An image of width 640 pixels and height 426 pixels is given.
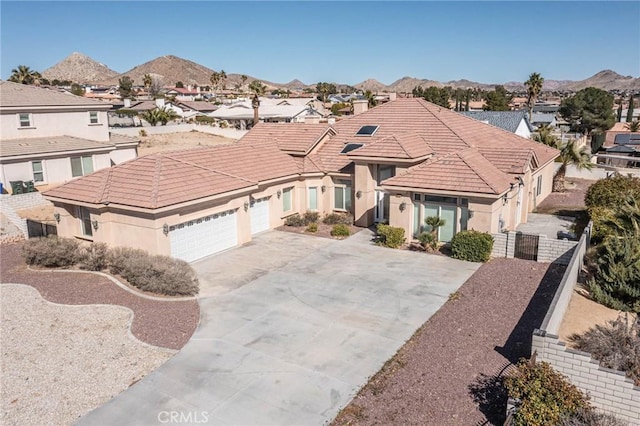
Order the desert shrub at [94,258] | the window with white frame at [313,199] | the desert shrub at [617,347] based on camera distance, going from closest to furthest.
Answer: the desert shrub at [617,347]
the desert shrub at [94,258]
the window with white frame at [313,199]

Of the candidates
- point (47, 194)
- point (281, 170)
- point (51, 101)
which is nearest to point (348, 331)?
point (281, 170)

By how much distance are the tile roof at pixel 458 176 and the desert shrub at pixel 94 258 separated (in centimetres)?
1258

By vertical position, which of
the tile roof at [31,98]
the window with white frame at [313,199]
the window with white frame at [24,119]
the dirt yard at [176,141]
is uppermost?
the tile roof at [31,98]

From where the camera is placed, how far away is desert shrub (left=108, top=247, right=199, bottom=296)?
16.7m

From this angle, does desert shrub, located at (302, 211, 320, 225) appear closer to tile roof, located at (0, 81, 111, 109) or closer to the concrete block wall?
the concrete block wall

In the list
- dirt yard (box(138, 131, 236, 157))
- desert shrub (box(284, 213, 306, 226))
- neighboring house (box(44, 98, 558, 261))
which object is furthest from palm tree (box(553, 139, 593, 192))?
dirt yard (box(138, 131, 236, 157))

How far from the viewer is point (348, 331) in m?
14.1

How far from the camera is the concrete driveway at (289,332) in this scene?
34.8ft

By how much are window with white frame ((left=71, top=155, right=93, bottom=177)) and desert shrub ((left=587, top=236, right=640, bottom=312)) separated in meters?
31.2

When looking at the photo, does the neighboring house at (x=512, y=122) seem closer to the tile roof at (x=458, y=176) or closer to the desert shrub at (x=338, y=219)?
the tile roof at (x=458, y=176)

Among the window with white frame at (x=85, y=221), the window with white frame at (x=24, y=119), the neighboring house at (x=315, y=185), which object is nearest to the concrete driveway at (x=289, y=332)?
the neighboring house at (x=315, y=185)

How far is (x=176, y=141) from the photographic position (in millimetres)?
51750

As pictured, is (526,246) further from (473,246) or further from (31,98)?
(31,98)

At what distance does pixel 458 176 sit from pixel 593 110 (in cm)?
6274
